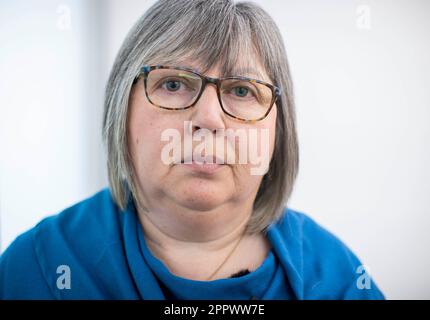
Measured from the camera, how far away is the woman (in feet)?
2.46

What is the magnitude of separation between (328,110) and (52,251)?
0.89m

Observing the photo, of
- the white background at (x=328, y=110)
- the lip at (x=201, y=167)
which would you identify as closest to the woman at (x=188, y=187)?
the lip at (x=201, y=167)

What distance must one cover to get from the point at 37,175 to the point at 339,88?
99 centimetres

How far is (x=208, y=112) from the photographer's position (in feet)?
2.36

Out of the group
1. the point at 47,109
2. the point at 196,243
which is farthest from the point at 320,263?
the point at 47,109

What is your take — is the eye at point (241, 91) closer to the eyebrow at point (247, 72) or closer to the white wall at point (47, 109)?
the eyebrow at point (247, 72)

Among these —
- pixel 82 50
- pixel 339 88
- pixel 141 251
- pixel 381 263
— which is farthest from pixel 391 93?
pixel 82 50

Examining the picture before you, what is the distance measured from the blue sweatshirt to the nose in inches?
13.7

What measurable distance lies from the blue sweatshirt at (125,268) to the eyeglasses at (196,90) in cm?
34

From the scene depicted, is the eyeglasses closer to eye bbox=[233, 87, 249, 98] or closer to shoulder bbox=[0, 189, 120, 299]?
eye bbox=[233, 87, 249, 98]

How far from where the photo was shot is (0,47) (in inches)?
38.2

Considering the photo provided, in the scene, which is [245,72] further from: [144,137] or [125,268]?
[125,268]
